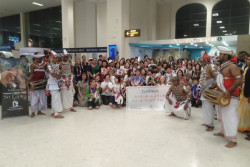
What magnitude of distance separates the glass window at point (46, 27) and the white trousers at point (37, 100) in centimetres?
1259

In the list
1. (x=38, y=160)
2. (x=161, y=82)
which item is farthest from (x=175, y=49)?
(x=38, y=160)

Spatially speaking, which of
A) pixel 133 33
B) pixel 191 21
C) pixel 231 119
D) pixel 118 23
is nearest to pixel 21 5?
pixel 118 23

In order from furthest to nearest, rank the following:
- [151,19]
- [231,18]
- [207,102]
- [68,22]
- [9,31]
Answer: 1. [9,31]
2. [151,19]
3. [231,18]
4. [68,22]
5. [207,102]

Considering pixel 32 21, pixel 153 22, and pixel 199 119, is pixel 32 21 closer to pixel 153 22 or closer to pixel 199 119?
pixel 153 22

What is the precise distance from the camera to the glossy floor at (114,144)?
2447 mm

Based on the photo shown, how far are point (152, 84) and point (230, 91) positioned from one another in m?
2.85

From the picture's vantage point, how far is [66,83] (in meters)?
4.76

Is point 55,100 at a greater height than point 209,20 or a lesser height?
lesser

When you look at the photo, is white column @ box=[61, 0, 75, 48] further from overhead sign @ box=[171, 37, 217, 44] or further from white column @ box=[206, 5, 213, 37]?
white column @ box=[206, 5, 213, 37]

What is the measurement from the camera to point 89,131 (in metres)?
3.50

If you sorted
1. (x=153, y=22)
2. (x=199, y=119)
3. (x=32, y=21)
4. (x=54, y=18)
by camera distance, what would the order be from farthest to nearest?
(x=32, y=21) < (x=54, y=18) < (x=153, y=22) < (x=199, y=119)

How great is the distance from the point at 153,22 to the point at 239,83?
1225 cm

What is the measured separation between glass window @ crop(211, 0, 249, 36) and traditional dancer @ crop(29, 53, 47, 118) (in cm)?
1209

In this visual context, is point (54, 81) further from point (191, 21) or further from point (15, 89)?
point (191, 21)
